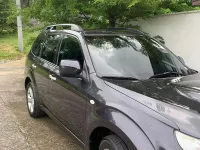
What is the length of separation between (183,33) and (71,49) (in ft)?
11.9

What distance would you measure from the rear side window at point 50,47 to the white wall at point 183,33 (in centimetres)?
325

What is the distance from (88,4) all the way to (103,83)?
3.97 m

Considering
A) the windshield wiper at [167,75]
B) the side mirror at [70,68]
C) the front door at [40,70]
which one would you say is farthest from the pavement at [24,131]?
Answer: the windshield wiper at [167,75]

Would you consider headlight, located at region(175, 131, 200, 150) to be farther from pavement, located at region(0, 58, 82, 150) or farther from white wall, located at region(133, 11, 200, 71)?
white wall, located at region(133, 11, 200, 71)

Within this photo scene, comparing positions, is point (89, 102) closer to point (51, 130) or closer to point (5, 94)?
point (51, 130)

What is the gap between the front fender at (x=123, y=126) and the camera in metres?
2.27

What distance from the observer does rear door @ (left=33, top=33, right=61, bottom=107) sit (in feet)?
14.3

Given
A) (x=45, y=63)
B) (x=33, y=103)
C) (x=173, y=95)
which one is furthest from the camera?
(x=33, y=103)

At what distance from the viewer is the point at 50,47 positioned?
4582mm

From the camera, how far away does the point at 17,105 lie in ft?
20.6

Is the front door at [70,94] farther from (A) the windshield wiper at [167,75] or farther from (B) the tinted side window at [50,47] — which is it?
(A) the windshield wiper at [167,75]

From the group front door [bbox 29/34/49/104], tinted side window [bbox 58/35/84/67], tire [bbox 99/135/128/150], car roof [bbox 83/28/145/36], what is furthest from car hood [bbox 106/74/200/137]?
front door [bbox 29/34/49/104]

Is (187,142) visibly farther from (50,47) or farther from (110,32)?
(50,47)

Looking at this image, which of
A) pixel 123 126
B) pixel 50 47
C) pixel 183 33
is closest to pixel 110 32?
pixel 50 47
